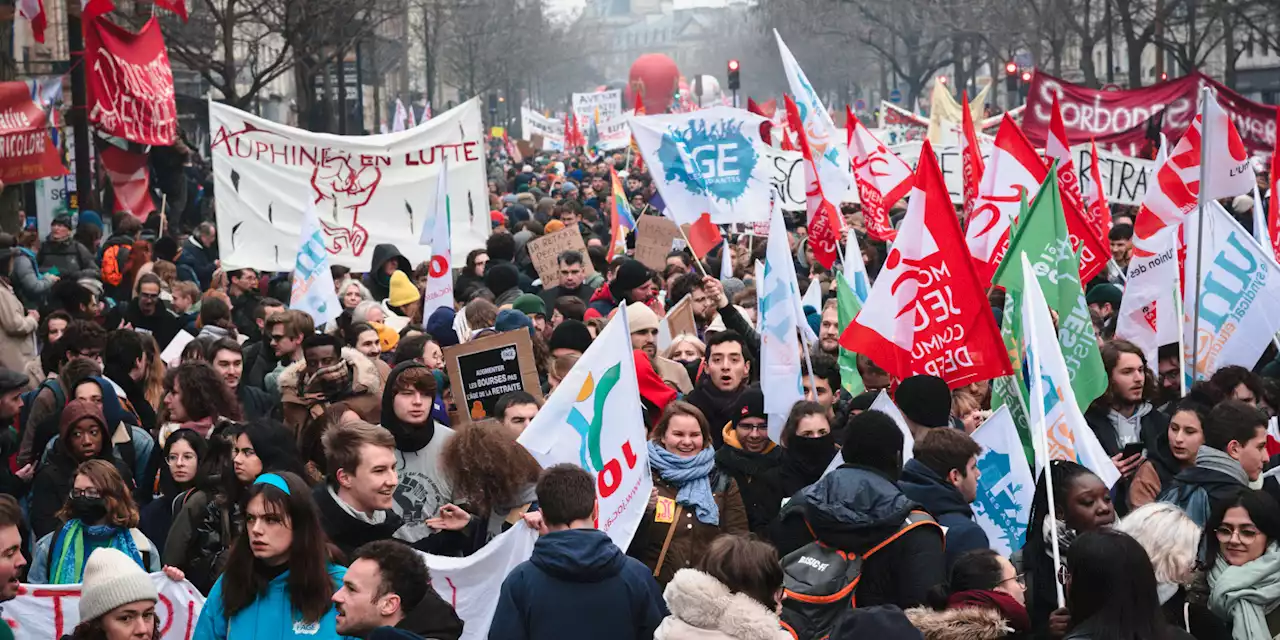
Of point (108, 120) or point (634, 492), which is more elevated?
point (108, 120)

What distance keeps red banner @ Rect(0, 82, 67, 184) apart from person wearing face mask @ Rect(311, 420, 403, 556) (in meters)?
10.7

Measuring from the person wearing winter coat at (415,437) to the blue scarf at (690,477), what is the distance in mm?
768

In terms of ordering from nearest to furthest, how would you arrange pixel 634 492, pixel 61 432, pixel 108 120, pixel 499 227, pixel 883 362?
1. pixel 634 492
2. pixel 61 432
3. pixel 883 362
4. pixel 108 120
5. pixel 499 227

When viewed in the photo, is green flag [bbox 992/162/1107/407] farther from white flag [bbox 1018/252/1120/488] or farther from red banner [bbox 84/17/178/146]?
red banner [bbox 84/17/178/146]

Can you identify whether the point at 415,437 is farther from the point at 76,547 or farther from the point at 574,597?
the point at 574,597

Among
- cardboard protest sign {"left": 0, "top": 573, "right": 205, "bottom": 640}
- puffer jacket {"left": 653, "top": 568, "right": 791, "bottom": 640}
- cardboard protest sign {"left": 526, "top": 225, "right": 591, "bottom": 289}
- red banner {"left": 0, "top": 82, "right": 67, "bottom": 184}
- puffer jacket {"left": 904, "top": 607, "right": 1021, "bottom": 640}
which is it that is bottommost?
cardboard protest sign {"left": 0, "top": 573, "right": 205, "bottom": 640}

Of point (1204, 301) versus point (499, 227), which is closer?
point (1204, 301)

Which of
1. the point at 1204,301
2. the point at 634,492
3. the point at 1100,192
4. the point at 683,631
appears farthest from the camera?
the point at 1100,192

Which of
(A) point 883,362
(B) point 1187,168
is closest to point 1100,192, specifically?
(B) point 1187,168

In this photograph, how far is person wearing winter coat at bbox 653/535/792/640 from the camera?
4438 millimetres

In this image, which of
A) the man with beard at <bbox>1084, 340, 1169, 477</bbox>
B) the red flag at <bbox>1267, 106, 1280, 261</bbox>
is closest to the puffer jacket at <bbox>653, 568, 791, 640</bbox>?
the man with beard at <bbox>1084, 340, 1169, 477</bbox>

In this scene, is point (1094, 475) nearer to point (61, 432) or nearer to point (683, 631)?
point (683, 631)

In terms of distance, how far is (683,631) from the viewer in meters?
4.45

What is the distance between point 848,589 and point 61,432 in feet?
11.7
